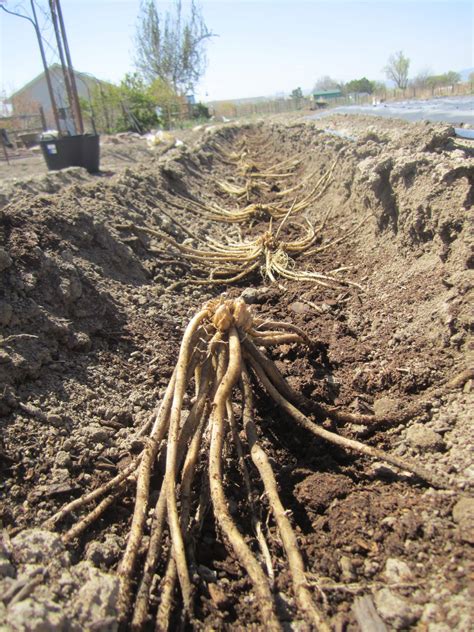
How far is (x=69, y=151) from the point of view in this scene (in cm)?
720

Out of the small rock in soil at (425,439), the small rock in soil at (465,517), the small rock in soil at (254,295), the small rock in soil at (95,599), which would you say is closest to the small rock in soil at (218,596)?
the small rock in soil at (95,599)

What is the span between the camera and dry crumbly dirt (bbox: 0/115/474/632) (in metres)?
1.16

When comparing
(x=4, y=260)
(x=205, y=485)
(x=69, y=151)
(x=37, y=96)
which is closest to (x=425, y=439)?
(x=205, y=485)

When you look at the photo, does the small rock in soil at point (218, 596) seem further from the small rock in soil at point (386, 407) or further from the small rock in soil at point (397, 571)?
the small rock in soil at point (386, 407)

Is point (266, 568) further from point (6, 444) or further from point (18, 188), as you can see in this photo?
point (18, 188)

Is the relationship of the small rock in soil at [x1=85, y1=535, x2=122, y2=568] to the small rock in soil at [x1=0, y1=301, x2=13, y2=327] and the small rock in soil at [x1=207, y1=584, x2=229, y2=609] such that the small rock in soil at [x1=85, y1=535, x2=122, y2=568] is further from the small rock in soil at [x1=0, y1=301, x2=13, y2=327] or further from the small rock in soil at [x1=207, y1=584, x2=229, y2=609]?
the small rock in soil at [x1=0, y1=301, x2=13, y2=327]

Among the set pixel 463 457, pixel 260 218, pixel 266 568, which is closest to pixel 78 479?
pixel 266 568

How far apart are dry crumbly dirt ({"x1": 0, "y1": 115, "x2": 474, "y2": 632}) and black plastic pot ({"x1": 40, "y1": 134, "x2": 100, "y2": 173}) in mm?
3817

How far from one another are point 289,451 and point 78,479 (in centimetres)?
77

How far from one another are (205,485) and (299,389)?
73 centimetres

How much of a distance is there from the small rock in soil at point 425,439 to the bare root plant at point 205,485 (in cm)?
18

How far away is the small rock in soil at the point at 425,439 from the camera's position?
1.51m

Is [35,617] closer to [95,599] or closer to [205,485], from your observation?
[95,599]

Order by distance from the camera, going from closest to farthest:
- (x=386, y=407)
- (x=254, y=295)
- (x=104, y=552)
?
(x=104, y=552), (x=386, y=407), (x=254, y=295)
